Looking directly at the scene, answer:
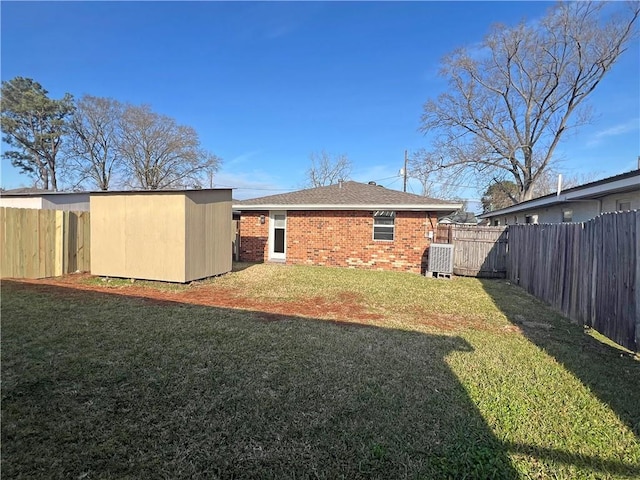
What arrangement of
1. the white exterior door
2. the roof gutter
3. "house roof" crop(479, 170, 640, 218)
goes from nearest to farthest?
"house roof" crop(479, 170, 640, 218) → the roof gutter → the white exterior door

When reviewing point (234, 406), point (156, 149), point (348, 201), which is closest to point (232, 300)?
point (234, 406)

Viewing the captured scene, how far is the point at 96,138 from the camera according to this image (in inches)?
1182

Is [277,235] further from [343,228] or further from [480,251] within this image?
[480,251]

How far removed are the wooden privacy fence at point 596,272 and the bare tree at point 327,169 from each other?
26.5m

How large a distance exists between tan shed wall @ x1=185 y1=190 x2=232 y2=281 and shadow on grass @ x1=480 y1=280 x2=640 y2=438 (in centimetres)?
740

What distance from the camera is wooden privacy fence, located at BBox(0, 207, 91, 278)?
8.79 meters

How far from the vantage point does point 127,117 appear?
29984 mm

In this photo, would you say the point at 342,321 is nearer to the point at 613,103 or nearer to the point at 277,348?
the point at 277,348

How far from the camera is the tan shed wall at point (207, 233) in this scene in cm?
870

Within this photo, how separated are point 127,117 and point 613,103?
35930 mm

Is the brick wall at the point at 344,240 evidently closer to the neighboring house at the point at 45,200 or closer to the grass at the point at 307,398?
the grass at the point at 307,398

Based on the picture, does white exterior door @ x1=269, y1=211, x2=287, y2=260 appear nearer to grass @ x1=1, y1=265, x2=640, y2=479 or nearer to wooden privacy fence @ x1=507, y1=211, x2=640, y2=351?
grass @ x1=1, y1=265, x2=640, y2=479

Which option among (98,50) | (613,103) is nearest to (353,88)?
(98,50)

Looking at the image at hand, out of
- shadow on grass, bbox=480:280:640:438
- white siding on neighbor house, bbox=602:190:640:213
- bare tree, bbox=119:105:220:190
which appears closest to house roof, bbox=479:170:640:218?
white siding on neighbor house, bbox=602:190:640:213
